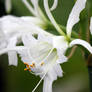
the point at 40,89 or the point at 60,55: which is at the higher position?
the point at 60,55

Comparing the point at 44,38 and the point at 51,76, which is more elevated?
the point at 44,38

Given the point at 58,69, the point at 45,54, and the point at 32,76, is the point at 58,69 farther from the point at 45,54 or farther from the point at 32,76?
the point at 32,76

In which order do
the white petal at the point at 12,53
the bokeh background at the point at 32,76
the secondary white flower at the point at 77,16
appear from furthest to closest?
the bokeh background at the point at 32,76
the white petal at the point at 12,53
the secondary white flower at the point at 77,16

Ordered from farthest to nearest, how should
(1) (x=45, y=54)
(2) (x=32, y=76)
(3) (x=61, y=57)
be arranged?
(2) (x=32, y=76) < (1) (x=45, y=54) < (3) (x=61, y=57)

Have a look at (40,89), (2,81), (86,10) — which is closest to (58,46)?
(86,10)

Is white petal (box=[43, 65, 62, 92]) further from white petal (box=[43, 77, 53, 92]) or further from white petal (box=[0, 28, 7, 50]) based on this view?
white petal (box=[0, 28, 7, 50])

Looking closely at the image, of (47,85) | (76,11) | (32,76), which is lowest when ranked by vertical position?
(32,76)

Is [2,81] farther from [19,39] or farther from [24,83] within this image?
[19,39]

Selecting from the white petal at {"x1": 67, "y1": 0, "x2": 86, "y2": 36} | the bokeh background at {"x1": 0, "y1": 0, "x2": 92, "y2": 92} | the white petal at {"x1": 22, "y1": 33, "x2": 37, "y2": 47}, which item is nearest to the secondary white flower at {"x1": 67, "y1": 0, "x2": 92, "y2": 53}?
the white petal at {"x1": 67, "y1": 0, "x2": 86, "y2": 36}

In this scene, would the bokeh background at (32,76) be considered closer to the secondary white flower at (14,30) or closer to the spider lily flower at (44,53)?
the secondary white flower at (14,30)

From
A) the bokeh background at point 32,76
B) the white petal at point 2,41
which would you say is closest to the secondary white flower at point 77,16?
the white petal at point 2,41

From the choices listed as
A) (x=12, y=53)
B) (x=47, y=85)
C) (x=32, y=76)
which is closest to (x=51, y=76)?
(x=47, y=85)
